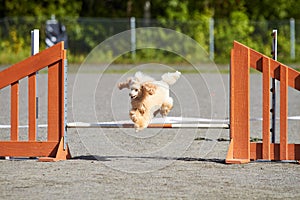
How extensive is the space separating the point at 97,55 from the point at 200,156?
68.7ft

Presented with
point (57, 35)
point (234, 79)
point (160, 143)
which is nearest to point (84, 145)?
point (160, 143)

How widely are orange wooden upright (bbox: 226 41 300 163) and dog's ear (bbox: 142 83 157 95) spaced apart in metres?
0.81

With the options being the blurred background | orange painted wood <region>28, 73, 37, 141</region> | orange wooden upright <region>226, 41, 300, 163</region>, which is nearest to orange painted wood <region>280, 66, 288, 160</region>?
orange wooden upright <region>226, 41, 300, 163</region>

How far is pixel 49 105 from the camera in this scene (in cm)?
755

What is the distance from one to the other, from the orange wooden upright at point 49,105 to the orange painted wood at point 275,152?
1813mm

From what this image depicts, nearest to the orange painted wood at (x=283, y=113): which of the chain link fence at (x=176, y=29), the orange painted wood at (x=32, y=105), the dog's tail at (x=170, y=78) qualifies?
the dog's tail at (x=170, y=78)

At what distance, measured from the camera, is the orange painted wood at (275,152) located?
742 cm

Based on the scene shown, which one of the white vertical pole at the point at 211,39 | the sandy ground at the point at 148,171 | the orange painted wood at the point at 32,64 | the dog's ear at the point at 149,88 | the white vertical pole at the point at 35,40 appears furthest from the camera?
the white vertical pole at the point at 211,39

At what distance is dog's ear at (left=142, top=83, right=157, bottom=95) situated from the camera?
7.70 metres

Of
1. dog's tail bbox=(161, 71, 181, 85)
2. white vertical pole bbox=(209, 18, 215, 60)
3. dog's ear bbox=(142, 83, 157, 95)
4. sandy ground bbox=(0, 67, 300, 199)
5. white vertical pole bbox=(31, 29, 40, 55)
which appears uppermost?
white vertical pole bbox=(209, 18, 215, 60)

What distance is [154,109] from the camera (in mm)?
7965

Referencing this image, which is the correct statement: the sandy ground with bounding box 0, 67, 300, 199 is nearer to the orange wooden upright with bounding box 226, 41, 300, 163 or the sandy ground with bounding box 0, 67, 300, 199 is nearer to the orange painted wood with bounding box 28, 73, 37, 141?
the orange wooden upright with bounding box 226, 41, 300, 163

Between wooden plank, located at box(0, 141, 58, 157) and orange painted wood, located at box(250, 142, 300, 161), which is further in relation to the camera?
wooden plank, located at box(0, 141, 58, 157)

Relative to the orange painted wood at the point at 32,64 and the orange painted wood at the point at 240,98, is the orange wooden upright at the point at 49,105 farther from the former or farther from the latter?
the orange painted wood at the point at 240,98
